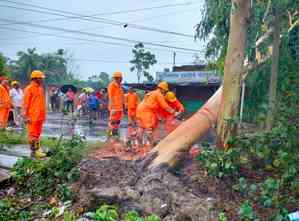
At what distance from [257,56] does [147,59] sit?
3580cm

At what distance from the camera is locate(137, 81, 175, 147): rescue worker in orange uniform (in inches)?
360

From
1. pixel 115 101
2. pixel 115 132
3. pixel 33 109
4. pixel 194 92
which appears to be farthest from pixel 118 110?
pixel 194 92

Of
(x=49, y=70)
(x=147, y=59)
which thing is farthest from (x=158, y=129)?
(x=49, y=70)

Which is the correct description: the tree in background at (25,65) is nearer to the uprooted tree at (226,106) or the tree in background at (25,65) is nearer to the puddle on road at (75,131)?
the puddle on road at (75,131)

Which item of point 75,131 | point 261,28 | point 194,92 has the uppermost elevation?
point 261,28

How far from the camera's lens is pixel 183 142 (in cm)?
667

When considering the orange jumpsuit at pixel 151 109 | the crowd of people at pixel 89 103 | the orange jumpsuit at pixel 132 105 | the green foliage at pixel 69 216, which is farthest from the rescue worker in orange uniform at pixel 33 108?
the crowd of people at pixel 89 103

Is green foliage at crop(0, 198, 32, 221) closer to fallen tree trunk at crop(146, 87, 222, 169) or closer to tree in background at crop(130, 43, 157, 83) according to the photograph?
fallen tree trunk at crop(146, 87, 222, 169)

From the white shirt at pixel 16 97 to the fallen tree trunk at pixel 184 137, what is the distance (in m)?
8.74

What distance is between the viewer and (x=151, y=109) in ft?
30.3

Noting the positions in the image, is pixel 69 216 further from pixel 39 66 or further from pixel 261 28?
pixel 39 66

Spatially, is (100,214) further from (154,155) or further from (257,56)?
(257,56)

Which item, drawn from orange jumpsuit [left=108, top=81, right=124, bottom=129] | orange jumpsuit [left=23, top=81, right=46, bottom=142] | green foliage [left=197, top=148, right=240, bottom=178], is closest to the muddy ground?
green foliage [left=197, top=148, right=240, bottom=178]

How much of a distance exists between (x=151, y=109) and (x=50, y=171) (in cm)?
351
